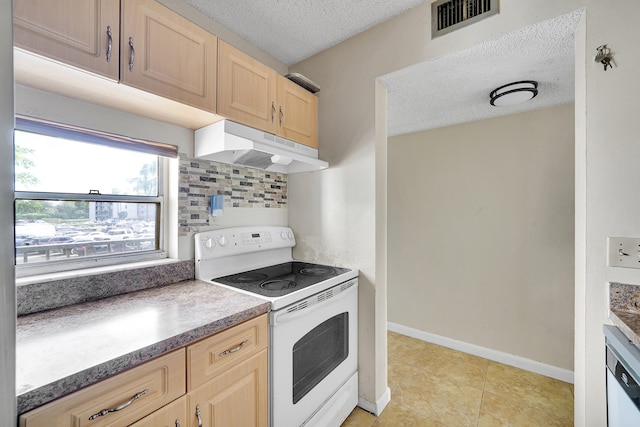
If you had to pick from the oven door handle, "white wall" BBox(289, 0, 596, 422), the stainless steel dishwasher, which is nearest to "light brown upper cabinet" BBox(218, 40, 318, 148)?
"white wall" BBox(289, 0, 596, 422)

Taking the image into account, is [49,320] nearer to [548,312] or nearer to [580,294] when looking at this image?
[580,294]

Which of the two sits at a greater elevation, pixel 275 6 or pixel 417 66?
pixel 275 6

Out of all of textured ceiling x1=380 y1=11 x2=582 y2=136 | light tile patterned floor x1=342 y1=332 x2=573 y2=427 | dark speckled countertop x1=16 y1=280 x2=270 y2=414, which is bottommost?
light tile patterned floor x1=342 y1=332 x2=573 y2=427

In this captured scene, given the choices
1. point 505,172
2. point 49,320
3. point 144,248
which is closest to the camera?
point 49,320

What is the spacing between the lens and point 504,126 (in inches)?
89.8

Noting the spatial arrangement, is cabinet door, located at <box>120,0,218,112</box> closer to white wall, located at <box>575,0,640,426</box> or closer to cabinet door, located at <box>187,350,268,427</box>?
cabinet door, located at <box>187,350,268,427</box>

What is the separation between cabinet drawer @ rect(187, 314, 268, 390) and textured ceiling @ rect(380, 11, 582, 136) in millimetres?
1706

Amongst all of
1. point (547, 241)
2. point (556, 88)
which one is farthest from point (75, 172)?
point (547, 241)

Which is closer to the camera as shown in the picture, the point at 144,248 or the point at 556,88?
the point at 144,248

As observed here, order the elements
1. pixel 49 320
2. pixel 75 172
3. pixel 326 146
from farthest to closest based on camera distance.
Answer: pixel 326 146 < pixel 75 172 < pixel 49 320

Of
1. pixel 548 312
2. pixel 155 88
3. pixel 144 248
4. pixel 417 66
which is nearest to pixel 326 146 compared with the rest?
pixel 417 66

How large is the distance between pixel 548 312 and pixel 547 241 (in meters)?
0.58

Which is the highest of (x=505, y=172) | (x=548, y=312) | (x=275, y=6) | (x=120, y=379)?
(x=275, y=6)

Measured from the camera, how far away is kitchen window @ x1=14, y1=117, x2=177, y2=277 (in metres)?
1.12
